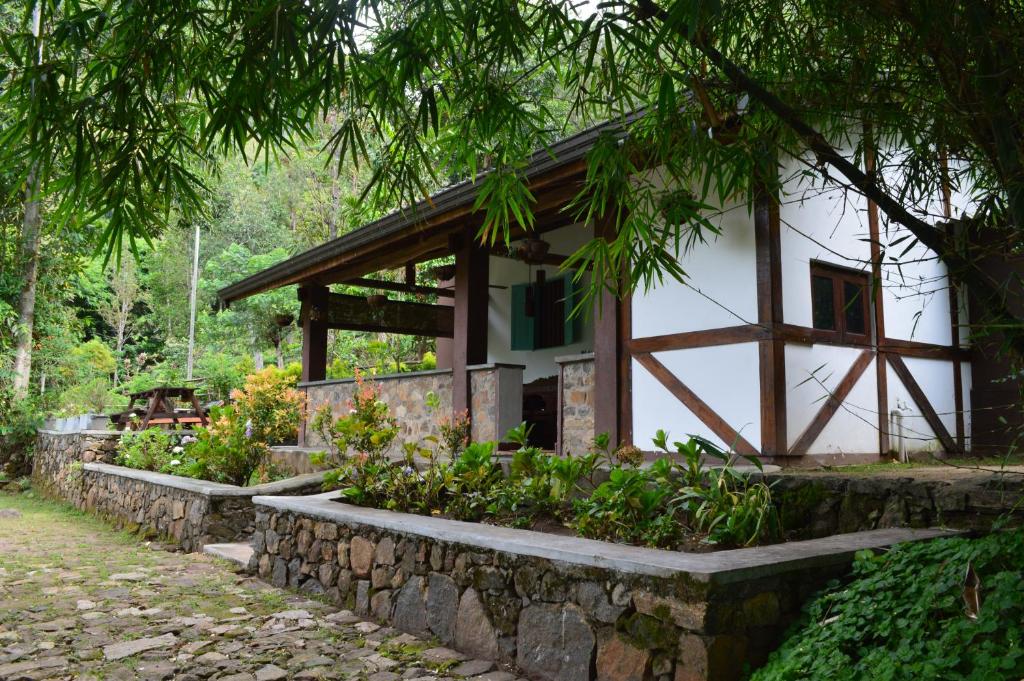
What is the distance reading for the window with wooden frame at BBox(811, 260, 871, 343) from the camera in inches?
245

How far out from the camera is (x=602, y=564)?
3158 mm

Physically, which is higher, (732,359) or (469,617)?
(732,359)

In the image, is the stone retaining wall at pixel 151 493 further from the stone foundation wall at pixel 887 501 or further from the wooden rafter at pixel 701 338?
the stone foundation wall at pixel 887 501

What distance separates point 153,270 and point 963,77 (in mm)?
33198

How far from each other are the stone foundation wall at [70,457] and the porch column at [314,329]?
3.34 m

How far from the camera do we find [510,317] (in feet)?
34.8

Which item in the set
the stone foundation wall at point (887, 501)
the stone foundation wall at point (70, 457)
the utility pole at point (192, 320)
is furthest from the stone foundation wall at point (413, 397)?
the utility pole at point (192, 320)

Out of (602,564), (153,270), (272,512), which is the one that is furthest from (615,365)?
(153,270)

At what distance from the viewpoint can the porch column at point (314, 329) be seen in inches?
416

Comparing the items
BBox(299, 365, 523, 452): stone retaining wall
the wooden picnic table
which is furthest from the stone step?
the wooden picnic table

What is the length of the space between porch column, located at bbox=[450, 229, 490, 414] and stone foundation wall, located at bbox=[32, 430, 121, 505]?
6.38 metres

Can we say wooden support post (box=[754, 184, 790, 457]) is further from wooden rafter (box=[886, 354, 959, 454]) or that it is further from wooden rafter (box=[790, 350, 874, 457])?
wooden rafter (box=[886, 354, 959, 454])

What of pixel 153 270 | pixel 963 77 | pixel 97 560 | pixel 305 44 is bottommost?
pixel 97 560

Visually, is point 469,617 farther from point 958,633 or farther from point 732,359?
point 732,359
